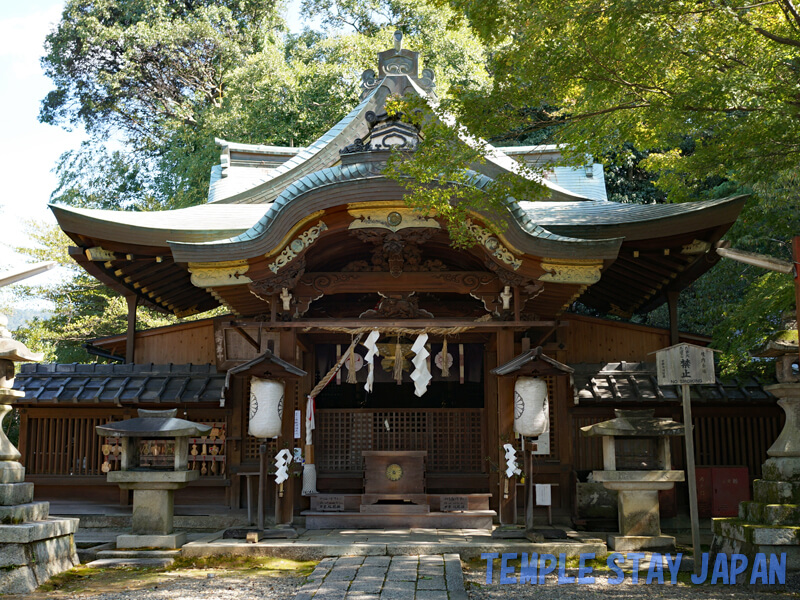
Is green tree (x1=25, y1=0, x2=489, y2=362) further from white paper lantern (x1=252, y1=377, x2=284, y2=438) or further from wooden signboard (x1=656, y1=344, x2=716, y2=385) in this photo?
wooden signboard (x1=656, y1=344, x2=716, y2=385)

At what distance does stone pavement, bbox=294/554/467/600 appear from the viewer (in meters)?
6.02

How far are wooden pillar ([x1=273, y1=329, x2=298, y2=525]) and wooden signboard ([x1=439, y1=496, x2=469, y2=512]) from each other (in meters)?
1.99

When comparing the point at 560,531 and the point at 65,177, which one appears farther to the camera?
the point at 65,177

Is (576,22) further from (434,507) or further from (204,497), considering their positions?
(204,497)

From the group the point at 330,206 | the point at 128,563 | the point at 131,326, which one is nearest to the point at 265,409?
the point at 128,563

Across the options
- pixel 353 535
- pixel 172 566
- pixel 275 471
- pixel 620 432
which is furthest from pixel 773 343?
pixel 172 566

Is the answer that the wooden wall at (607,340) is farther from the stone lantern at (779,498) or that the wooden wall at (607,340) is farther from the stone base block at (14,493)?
the stone base block at (14,493)

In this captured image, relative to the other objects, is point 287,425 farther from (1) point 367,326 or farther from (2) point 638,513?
(2) point 638,513

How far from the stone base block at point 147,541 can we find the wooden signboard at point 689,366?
5859 millimetres

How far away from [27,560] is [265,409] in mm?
2871

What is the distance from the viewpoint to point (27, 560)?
684 centimetres

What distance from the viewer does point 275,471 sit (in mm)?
9258

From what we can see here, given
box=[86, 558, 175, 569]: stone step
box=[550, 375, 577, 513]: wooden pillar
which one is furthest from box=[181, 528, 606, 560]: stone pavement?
box=[550, 375, 577, 513]: wooden pillar

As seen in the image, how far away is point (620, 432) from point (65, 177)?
25528 mm
